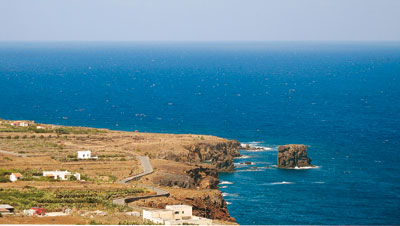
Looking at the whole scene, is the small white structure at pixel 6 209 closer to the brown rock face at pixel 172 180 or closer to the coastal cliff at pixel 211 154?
the brown rock face at pixel 172 180

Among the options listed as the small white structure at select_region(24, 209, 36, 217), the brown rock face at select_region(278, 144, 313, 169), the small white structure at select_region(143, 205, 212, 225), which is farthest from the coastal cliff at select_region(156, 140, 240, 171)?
the small white structure at select_region(143, 205, 212, 225)

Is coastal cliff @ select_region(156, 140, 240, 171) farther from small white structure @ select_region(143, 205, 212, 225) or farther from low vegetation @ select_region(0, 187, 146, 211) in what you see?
small white structure @ select_region(143, 205, 212, 225)

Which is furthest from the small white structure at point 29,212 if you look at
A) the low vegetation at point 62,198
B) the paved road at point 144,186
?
the paved road at point 144,186

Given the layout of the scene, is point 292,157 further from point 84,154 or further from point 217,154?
point 84,154

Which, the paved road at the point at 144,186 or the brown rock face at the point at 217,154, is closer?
the paved road at the point at 144,186

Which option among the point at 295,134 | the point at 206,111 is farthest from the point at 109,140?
the point at 206,111

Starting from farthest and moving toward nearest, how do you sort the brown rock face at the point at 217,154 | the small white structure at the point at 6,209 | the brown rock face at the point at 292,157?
the brown rock face at the point at 292,157 < the brown rock face at the point at 217,154 < the small white structure at the point at 6,209
